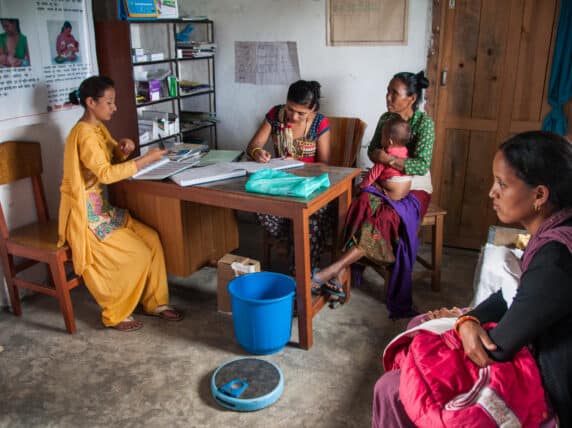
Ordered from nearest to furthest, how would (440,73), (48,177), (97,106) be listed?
(97,106) < (48,177) < (440,73)

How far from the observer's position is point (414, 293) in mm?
3084

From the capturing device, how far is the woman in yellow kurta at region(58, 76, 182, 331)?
2.50 m

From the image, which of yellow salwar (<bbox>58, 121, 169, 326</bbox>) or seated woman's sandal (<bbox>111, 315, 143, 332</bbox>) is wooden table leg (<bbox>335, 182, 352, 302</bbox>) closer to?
yellow salwar (<bbox>58, 121, 169, 326</bbox>)

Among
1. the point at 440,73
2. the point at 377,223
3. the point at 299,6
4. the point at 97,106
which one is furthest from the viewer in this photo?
the point at 299,6

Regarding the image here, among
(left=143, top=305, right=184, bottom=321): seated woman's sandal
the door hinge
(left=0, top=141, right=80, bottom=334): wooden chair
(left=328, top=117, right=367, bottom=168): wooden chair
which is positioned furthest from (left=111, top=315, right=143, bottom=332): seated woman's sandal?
the door hinge

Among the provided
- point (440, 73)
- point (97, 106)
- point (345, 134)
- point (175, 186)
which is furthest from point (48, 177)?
point (440, 73)

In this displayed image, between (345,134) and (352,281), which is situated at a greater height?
(345,134)

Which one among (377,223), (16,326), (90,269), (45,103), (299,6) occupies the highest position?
(299,6)

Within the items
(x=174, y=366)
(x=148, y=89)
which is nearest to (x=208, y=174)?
(x=174, y=366)

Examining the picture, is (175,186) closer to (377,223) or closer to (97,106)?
(97,106)

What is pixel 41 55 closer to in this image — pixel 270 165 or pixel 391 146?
pixel 270 165

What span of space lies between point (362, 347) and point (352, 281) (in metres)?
0.67

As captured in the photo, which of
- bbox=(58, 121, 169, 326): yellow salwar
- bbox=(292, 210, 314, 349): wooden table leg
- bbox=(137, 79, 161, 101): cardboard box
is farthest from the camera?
bbox=(137, 79, 161, 101): cardboard box

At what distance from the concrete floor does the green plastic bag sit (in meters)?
0.76
